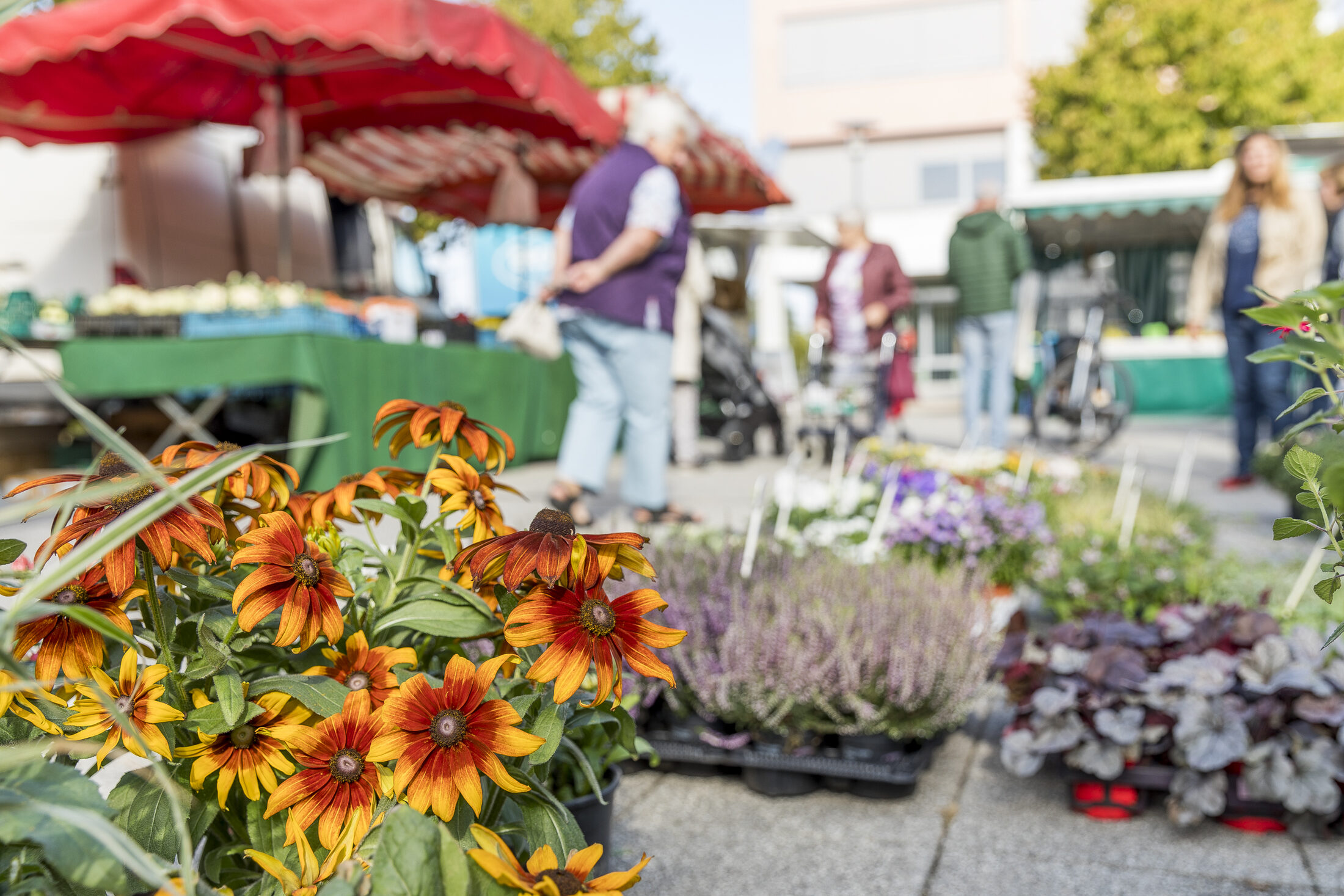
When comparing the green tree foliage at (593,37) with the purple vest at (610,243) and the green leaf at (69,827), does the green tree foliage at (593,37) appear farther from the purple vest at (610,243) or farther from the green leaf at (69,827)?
the green leaf at (69,827)

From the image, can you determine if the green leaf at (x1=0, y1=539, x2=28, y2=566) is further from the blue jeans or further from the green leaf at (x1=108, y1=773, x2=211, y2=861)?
the blue jeans

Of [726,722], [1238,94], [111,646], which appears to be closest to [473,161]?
[726,722]

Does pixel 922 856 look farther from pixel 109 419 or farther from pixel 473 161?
pixel 473 161

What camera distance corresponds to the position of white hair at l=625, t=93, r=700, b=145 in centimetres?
418

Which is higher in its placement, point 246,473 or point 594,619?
point 246,473

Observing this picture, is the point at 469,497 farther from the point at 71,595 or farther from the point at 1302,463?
the point at 1302,463

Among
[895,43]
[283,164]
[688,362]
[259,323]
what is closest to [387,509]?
[259,323]

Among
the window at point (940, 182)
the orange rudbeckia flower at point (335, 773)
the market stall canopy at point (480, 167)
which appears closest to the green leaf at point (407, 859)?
the orange rudbeckia flower at point (335, 773)

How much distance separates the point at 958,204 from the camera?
27.6 metres

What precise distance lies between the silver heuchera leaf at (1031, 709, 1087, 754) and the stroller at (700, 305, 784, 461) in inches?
251

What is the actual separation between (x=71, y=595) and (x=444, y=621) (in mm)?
351

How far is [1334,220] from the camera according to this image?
243 inches

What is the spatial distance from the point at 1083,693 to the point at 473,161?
8843 millimetres

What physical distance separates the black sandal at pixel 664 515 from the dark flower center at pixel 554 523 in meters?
3.22
